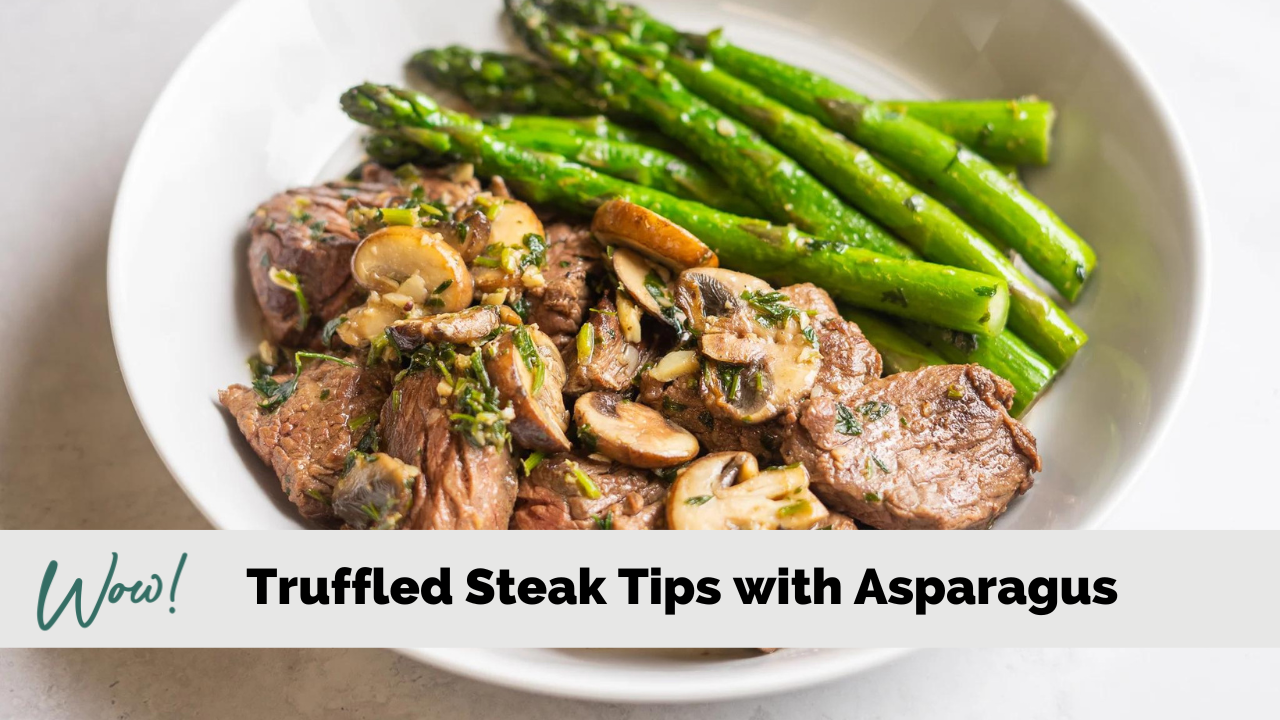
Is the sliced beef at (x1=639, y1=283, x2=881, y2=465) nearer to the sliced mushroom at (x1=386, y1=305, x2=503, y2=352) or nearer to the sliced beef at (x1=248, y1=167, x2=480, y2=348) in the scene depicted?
the sliced mushroom at (x1=386, y1=305, x2=503, y2=352)

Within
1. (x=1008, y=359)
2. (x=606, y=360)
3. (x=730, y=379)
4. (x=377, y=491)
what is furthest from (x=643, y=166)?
(x=377, y=491)

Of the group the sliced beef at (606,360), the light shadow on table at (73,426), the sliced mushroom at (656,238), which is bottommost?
the light shadow on table at (73,426)

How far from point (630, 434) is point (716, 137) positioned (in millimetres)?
1988

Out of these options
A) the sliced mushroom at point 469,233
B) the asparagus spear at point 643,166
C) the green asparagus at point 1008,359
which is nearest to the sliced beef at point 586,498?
the sliced mushroom at point 469,233

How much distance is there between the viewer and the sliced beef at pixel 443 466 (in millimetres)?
3455

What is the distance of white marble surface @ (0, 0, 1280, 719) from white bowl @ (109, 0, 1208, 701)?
339 millimetres

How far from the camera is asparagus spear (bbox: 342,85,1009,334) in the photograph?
13.8 ft

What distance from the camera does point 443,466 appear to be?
349 centimetres

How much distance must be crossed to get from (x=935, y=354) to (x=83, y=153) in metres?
5.28

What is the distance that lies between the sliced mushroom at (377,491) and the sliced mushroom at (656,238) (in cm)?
146

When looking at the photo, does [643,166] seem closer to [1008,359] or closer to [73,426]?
[1008,359]

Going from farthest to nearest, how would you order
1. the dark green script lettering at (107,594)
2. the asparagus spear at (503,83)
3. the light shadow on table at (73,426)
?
the asparagus spear at (503,83) → the light shadow on table at (73,426) → the dark green script lettering at (107,594)

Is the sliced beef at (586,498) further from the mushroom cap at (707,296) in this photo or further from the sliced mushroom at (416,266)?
the sliced mushroom at (416,266)

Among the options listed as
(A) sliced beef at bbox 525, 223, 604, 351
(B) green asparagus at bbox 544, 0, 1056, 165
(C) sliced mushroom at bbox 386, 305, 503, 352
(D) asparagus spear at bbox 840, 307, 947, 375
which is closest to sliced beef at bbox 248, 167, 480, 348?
(A) sliced beef at bbox 525, 223, 604, 351
